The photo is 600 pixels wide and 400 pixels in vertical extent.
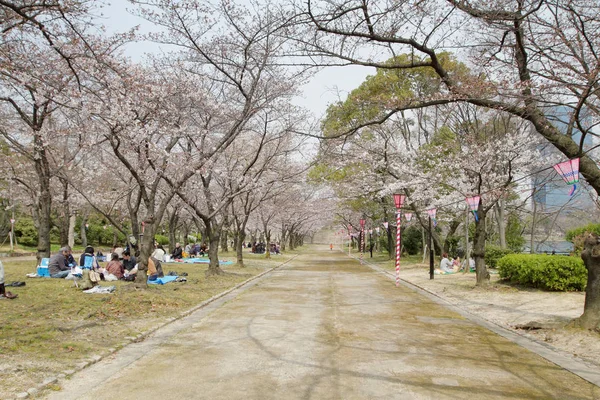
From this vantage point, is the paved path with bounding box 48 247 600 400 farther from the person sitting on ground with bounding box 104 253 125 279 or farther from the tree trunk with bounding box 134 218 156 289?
the person sitting on ground with bounding box 104 253 125 279

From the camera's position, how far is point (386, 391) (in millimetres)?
4219

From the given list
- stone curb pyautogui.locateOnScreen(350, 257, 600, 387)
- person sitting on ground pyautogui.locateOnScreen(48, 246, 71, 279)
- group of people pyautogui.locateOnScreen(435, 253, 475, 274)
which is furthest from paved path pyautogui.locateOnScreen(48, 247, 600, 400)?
group of people pyautogui.locateOnScreen(435, 253, 475, 274)

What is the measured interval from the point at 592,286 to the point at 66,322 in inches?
328

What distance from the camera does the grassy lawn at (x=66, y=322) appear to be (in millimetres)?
→ 4824

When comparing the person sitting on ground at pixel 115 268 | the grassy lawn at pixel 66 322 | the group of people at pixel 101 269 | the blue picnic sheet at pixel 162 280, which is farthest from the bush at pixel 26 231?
the grassy lawn at pixel 66 322

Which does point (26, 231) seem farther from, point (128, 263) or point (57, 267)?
point (57, 267)

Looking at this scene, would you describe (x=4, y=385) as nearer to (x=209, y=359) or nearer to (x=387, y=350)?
(x=209, y=359)

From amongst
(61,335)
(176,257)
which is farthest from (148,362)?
(176,257)

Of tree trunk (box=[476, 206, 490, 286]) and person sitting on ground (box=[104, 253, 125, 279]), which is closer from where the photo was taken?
person sitting on ground (box=[104, 253, 125, 279])

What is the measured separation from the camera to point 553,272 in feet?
40.6

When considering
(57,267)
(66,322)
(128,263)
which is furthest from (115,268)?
(66,322)

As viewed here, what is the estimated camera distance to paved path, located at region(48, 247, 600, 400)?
423cm

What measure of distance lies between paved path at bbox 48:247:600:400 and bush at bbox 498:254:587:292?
5.49 m

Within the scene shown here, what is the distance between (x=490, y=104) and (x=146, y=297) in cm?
790
